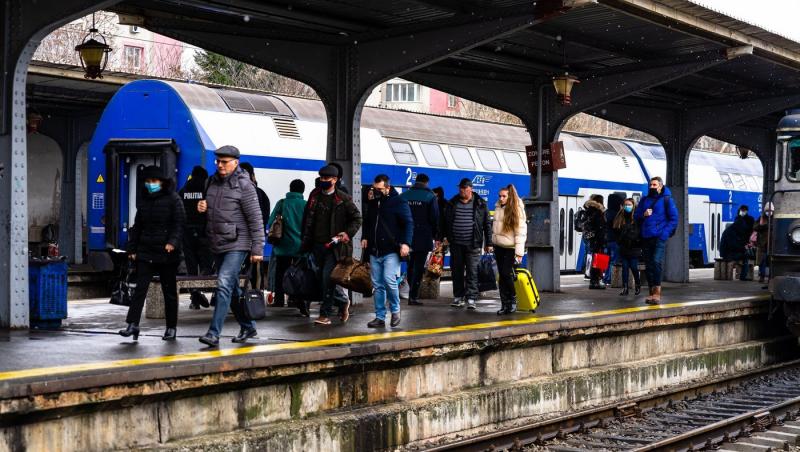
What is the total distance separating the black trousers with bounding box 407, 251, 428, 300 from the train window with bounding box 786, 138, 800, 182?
5182 millimetres

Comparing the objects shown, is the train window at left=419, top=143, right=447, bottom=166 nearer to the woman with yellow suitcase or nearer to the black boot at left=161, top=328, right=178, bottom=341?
the woman with yellow suitcase

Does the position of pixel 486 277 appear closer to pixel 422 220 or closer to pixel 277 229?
pixel 422 220

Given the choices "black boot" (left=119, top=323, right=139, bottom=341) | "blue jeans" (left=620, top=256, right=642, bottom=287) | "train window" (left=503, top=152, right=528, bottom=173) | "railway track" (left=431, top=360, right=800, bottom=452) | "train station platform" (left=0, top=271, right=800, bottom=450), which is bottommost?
"railway track" (left=431, top=360, right=800, bottom=452)

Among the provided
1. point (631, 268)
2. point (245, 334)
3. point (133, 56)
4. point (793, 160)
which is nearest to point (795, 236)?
point (793, 160)

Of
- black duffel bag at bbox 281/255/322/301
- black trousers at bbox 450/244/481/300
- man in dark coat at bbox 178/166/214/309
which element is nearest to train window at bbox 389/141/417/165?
black trousers at bbox 450/244/481/300

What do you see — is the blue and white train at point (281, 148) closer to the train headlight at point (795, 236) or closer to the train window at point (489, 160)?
the train window at point (489, 160)

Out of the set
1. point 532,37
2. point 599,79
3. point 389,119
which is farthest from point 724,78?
point 389,119

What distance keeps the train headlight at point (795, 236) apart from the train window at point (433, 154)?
9.62 metres

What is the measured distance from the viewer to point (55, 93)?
67.9 feet

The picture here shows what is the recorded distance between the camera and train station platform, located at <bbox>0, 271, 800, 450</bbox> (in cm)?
801

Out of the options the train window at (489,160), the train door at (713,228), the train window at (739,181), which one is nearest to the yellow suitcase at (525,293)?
the train window at (489,160)

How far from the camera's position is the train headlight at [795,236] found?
15.3 metres

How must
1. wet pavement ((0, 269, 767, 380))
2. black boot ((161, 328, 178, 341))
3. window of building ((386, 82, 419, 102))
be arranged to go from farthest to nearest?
window of building ((386, 82, 419, 102)) < black boot ((161, 328, 178, 341)) < wet pavement ((0, 269, 767, 380))

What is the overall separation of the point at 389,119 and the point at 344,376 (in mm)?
13942
